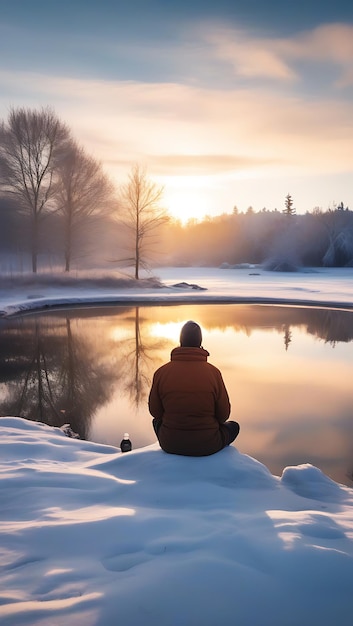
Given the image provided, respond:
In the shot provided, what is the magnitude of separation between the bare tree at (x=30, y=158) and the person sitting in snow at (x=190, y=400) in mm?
Result: 30756

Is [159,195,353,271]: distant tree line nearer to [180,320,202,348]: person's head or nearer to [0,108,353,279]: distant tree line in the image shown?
[0,108,353,279]: distant tree line

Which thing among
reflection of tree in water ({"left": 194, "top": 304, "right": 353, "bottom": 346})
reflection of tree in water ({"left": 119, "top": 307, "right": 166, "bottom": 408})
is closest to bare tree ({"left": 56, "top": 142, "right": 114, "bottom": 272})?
reflection of tree in water ({"left": 194, "top": 304, "right": 353, "bottom": 346})

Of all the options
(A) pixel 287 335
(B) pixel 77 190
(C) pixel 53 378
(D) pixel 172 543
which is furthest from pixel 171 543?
(B) pixel 77 190

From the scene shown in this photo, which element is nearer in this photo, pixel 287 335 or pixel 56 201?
pixel 287 335

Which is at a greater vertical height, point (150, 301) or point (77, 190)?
point (77, 190)

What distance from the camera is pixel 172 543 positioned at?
2799 millimetres

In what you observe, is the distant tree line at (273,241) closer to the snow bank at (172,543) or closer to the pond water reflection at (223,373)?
the pond water reflection at (223,373)

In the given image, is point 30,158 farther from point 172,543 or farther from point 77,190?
point 172,543

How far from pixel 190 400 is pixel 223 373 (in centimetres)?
616

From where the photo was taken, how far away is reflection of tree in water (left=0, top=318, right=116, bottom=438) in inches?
300

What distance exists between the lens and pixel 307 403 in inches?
312

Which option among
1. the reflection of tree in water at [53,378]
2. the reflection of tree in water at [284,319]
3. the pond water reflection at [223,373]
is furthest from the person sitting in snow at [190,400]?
the reflection of tree in water at [284,319]

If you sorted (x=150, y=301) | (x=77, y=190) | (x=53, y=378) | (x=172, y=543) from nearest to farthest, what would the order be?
(x=172, y=543) < (x=53, y=378) < (x=150, y=301) < (x=77, y=190)

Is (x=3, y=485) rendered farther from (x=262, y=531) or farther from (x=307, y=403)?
(x=307, y=403)
